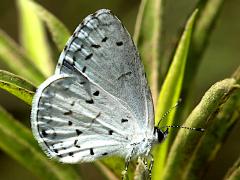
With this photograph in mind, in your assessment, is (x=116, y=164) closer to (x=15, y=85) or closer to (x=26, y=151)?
(x=26, y=151)

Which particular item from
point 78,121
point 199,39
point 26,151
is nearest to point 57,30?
point 78,121

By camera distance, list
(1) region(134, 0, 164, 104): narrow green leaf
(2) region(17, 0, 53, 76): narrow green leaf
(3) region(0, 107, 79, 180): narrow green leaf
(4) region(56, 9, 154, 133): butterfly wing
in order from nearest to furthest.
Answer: (4) region(56, 9, 154, 133): butterfly wing < (3) region(0, 107, 79, 180): narrow green leaf < (1) region(134, 0, 164, 104): narrow green leaf < (2) region(17, 0, 53, 76): narrow green leaf

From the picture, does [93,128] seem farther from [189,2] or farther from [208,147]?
[189,2]

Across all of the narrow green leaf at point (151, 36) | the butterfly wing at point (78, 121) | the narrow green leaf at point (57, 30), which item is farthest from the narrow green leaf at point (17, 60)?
the narrow green leaf at point (151, 36)

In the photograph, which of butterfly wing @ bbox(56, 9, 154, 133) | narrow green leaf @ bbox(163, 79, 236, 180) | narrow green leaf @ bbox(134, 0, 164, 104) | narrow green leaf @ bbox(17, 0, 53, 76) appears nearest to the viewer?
narrow green leaf @ bbox(163, 79, 236, 180)

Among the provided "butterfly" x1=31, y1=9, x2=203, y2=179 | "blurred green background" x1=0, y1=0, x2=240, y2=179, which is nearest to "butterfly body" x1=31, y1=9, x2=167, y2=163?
"butterfly" x1=31, y1=9, x2=203, y2=179

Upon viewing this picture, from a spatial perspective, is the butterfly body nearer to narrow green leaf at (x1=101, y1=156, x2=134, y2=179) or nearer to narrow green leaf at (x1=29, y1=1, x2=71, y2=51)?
narrow green leaf at (x1=101, y1=156, x2=134, y2=179)
